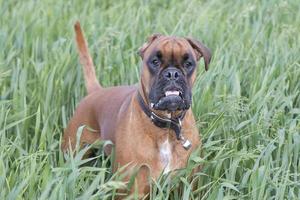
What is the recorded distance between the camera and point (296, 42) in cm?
493

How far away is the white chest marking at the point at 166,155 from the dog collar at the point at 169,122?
2.5 inches

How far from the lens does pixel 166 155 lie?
3535 mm

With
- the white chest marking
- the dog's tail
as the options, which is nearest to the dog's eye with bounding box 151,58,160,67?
the white chest marking

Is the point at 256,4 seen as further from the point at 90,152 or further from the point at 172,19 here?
the point at 90,152

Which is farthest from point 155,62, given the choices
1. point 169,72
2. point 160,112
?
point 160,112

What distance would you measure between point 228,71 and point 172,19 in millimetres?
1144

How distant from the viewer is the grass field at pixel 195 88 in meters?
3.43

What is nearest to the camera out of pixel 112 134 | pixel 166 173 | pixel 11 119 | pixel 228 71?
pixel 166 173

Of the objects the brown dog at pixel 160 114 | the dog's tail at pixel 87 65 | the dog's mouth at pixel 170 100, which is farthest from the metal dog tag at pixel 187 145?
the dog's tail at pixel 87 65

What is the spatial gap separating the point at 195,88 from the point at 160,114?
0.84m

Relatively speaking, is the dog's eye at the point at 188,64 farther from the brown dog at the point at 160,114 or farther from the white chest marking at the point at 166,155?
the white chest marking at the point at 166,155

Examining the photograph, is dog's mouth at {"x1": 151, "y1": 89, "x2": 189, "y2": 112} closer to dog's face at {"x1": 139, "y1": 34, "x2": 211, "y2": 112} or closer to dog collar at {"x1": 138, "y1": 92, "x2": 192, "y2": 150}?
dog's face at {"x1": 139, "y1": 34, "x2": 211, "y2": 112}

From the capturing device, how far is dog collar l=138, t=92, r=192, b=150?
11.5 ft

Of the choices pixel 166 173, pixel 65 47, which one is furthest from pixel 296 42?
pixel 166 173
